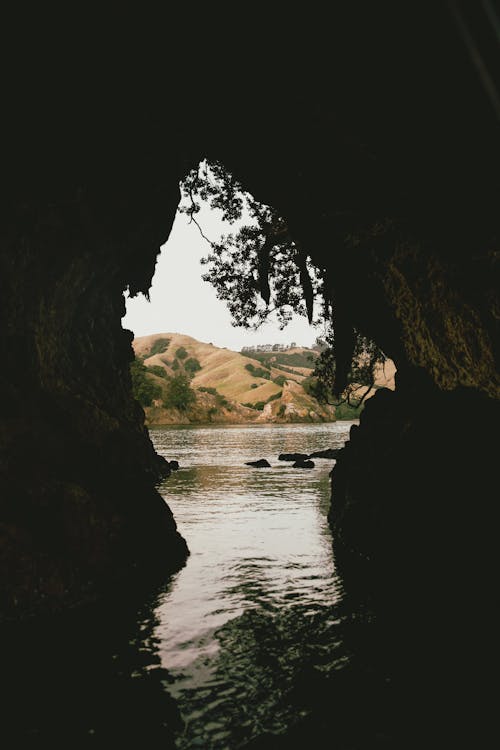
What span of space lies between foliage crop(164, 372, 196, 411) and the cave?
415ft

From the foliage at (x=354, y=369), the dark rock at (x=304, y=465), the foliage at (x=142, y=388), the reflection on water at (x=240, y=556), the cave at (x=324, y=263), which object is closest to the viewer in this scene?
the cave at (x=324, y=263)

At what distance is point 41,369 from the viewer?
11734mm

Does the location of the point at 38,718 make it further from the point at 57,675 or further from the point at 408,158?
the point at 408,158

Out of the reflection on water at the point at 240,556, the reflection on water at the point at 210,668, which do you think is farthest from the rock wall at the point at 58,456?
the reflection on water at the point at 240,556

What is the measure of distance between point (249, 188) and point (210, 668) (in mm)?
11275

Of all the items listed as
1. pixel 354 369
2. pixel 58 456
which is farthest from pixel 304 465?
pixel 58 456

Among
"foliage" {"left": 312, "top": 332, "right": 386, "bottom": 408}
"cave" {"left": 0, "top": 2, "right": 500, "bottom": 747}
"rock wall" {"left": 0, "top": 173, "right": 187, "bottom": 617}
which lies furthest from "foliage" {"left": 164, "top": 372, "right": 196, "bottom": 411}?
"cave" {"left": 0, "top": 2, "right": 500, "bottom": 747}

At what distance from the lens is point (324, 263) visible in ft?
45.9

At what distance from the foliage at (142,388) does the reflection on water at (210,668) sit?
104818 millimetres

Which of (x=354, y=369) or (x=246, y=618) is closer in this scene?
(x=246, y=618)

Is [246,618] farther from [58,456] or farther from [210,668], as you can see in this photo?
[58,456]

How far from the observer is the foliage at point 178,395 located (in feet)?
457

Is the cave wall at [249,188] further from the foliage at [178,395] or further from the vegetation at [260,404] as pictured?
the vegetation at [260,404]

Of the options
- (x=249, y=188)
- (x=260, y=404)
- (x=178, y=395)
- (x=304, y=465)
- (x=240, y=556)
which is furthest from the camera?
(x=260, y=404)
